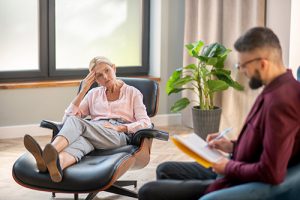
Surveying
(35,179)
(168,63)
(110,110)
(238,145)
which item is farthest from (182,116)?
(238,145)

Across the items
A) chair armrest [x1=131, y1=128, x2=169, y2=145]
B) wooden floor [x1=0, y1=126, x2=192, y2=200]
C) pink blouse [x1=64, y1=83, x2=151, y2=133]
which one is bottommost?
wooden floor [x1=0, y1=126, x2=192, y2=200]

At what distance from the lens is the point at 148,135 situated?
3785 mm

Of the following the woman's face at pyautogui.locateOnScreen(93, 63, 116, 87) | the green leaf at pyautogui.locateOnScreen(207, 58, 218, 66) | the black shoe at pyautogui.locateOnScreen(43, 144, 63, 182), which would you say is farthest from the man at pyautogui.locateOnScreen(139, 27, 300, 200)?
the green leaf at pyautogui.locateOnScreen(207, 58, 218, 66)

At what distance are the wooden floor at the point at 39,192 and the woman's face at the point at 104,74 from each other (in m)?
0.75

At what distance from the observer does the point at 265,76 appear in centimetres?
240

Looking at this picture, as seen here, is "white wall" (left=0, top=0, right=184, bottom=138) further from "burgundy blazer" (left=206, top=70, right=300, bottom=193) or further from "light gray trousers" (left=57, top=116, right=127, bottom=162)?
"burgundy blazer" (left=206, top=70, right=300, bottom=193)

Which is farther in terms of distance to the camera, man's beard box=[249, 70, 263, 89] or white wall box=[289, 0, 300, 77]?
white wall box=[289, 0, 300, 77]

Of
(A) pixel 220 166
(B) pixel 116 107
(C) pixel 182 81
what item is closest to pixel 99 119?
(B) pixel 116 107

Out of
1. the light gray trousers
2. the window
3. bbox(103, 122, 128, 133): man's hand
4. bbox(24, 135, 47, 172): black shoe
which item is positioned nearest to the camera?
bbox(24, 135, 47, 172): black shoe

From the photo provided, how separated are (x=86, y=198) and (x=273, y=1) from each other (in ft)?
7.89

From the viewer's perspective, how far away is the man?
2275 millimetres

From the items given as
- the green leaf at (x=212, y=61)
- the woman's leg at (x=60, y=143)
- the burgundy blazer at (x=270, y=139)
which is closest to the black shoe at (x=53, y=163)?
the woman's leg at (x=60, y=143)

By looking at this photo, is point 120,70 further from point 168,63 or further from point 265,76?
point 265,76

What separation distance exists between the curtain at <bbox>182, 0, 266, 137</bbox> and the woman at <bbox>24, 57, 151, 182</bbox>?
1560 mm
